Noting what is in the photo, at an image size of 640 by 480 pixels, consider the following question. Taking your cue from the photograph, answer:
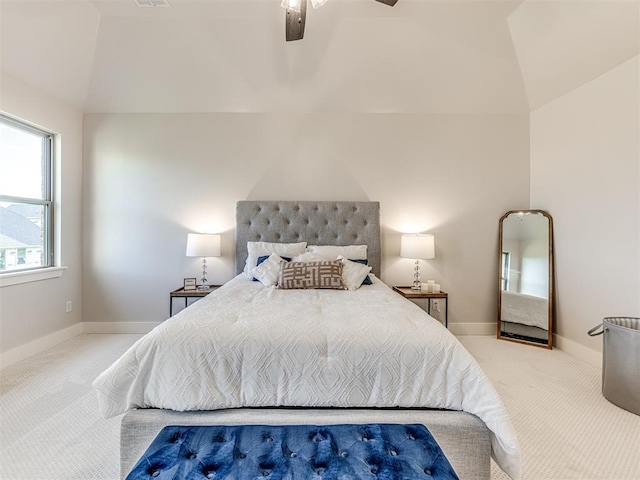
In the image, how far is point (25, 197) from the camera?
116 inches

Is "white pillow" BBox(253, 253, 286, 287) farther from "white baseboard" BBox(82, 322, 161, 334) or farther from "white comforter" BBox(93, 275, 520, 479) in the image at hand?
"white baseboard" BBox(82, 322, 161, 334)

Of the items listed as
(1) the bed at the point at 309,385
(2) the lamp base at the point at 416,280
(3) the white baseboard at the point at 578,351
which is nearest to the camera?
(1) the bed at the point at 309,385

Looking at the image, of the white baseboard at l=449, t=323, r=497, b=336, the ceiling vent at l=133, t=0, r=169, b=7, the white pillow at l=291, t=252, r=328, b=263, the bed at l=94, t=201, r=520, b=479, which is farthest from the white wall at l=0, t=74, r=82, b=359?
the white baseboard at l=449, t=323, r=497, b=336

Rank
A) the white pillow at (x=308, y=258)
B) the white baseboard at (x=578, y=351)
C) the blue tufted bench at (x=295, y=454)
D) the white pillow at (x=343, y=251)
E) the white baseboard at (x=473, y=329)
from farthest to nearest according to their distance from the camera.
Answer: the white baseboard at (x=473, y=329)
the white pillow at (x=343, y=251)
the white pillow at (x=308, y=258)
the white baseboard at (x=578, y=351)
the blue tufted bench at (x=295, y=454)

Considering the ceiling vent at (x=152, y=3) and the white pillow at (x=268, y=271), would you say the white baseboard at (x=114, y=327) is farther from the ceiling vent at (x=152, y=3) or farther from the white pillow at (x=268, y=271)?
the ceiling vent at (x=152, y=3)

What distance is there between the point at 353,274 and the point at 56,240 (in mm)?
3298

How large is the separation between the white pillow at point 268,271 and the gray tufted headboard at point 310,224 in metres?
0.64

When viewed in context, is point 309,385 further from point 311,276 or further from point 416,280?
point 416,280

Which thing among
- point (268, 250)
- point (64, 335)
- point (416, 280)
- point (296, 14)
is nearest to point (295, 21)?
point (296, 14)

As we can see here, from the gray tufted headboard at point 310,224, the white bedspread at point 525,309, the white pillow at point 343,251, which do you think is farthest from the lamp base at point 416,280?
the white bedspread at point 525,309

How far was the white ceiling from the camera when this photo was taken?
2621 mm

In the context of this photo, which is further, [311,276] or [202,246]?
[202,246]

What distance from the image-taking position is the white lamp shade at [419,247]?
10.6 feet

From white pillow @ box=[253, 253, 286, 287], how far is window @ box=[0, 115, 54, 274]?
7.75 ft
